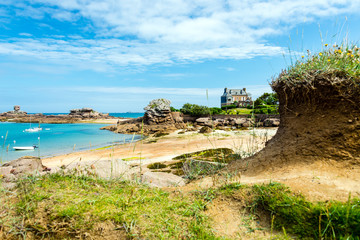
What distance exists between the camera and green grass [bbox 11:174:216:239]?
9.83ft

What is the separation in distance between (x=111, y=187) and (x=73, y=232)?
137 cm

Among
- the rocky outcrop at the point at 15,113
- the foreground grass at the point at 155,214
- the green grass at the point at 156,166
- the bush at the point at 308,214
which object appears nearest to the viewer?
the bush at the point at 308,214

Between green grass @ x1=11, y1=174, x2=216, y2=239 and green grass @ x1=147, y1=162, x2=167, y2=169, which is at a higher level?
green grass @ x1=11, y1=174, x2=216, y2=239

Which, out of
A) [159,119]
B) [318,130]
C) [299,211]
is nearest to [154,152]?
[318,130]

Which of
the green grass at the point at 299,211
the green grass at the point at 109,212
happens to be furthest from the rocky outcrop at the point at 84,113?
the green grass at the point at 299,211

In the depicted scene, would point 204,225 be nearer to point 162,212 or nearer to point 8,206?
point 162,212

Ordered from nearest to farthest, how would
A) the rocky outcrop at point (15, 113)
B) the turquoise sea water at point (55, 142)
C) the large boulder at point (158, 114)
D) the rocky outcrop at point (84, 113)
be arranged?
the turquoise sea water at point (55, 142), the large boulder at point (158, 114), the rocky outcrop at point (84, 113), the rocky outcrop at point (15, 113)

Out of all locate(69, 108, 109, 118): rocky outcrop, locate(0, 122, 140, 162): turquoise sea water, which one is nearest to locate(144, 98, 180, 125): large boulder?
locate(0, 122, 140, 162): turquoise sea water

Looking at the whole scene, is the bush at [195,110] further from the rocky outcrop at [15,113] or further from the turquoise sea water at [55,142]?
the rocky outcrop at [15,113]

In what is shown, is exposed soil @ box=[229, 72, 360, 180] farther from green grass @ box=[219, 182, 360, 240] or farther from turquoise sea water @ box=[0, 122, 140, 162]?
turquoise sea water @ box=[0, 122, 140, 162]

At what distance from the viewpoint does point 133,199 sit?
3.66 m

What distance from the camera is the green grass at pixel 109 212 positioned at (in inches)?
118

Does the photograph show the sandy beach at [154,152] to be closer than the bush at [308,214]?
No

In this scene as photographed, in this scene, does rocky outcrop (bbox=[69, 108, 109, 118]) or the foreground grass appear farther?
rocky outcrop (bbox=[69, 108, 109, 118])
